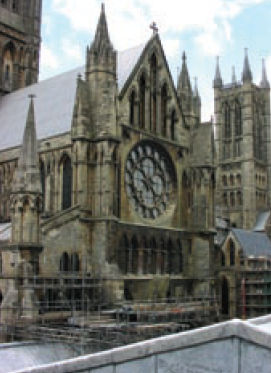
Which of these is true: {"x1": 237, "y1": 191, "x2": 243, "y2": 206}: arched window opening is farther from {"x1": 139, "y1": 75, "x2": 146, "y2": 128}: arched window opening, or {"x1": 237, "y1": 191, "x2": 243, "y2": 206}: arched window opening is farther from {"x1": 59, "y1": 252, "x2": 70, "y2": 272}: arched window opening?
{"x1": 59, "y1": 252, "x2": 70, "y2": 272}: arched window opening

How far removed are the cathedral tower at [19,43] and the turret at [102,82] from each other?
2441 centimetres

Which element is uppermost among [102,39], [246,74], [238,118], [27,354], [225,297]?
[246,74]

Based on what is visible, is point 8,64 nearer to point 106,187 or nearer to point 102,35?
point 102,35

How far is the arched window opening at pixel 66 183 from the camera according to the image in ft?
135

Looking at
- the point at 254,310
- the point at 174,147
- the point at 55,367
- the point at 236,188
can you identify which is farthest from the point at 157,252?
the point at 236,188

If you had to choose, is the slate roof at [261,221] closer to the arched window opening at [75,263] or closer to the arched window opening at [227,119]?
the arched window opening at [227,119]

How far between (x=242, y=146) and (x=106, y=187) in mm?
79915

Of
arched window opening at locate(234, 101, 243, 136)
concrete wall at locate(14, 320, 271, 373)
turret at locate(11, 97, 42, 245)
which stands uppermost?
arched window opening at locate(234, 101, 243, 136)

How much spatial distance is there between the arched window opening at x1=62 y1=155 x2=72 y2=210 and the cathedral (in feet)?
0.25

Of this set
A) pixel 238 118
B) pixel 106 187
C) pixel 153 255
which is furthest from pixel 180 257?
pixel 238 118

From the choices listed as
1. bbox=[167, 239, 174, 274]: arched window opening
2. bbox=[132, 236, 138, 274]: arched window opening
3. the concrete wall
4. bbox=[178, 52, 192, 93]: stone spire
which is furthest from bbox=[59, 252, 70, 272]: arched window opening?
the concrete wall

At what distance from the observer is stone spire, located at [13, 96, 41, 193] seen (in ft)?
116

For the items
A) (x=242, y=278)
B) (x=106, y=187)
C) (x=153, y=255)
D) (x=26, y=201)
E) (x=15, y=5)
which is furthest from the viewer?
→ (x=15, y=5)

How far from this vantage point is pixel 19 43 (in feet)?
218
